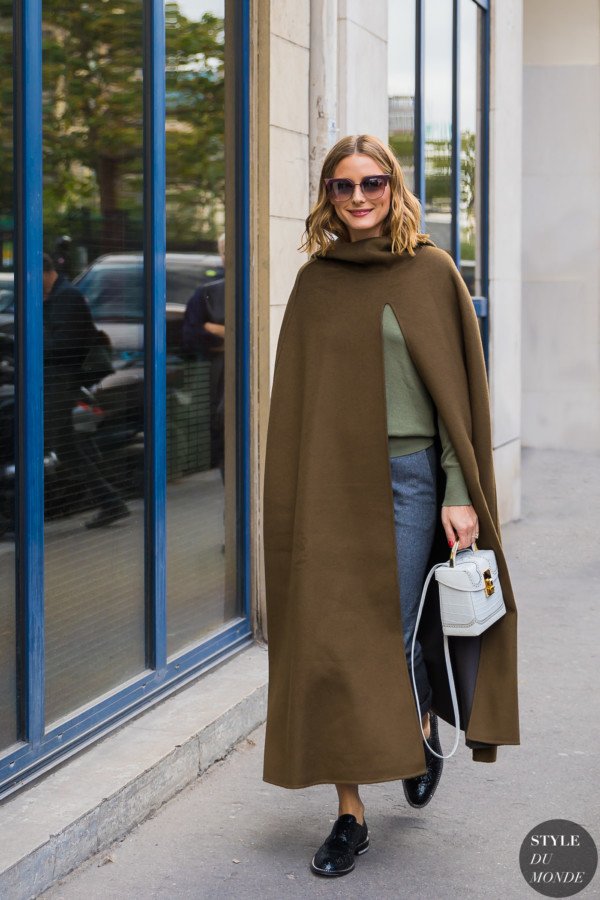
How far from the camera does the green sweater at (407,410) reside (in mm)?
3898

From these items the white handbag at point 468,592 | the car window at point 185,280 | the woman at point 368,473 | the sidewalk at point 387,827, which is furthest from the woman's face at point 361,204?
the sidewalk at point 387,827

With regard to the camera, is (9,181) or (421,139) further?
(421,139)

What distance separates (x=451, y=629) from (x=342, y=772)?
0.51 meters

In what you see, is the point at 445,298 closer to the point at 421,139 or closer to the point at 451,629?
the point at 451,629

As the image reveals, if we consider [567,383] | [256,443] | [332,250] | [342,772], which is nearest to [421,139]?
[256,443]

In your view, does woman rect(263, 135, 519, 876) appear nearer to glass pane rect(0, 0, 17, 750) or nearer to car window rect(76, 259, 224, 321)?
glass pane rect(0, 0, 17, 750)

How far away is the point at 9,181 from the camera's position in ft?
13.5

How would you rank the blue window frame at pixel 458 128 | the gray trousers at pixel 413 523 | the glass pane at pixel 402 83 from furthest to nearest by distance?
1. the blue window frame at pixel 458 128
2. the glass pane at pixel 402 83
3. the gray trousers at pixel 413 523

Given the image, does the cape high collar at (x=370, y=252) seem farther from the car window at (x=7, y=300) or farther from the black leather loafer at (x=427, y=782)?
the black leather loafer at (x=427, y=782)

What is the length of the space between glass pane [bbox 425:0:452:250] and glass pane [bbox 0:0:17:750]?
5.04m

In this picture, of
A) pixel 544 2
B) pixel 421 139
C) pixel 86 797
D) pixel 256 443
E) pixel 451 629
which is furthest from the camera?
pixel 544 2

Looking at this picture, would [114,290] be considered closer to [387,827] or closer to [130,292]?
[130,292]

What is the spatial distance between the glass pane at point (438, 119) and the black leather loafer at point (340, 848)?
5518 mm

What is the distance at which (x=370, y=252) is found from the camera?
3.89 m
